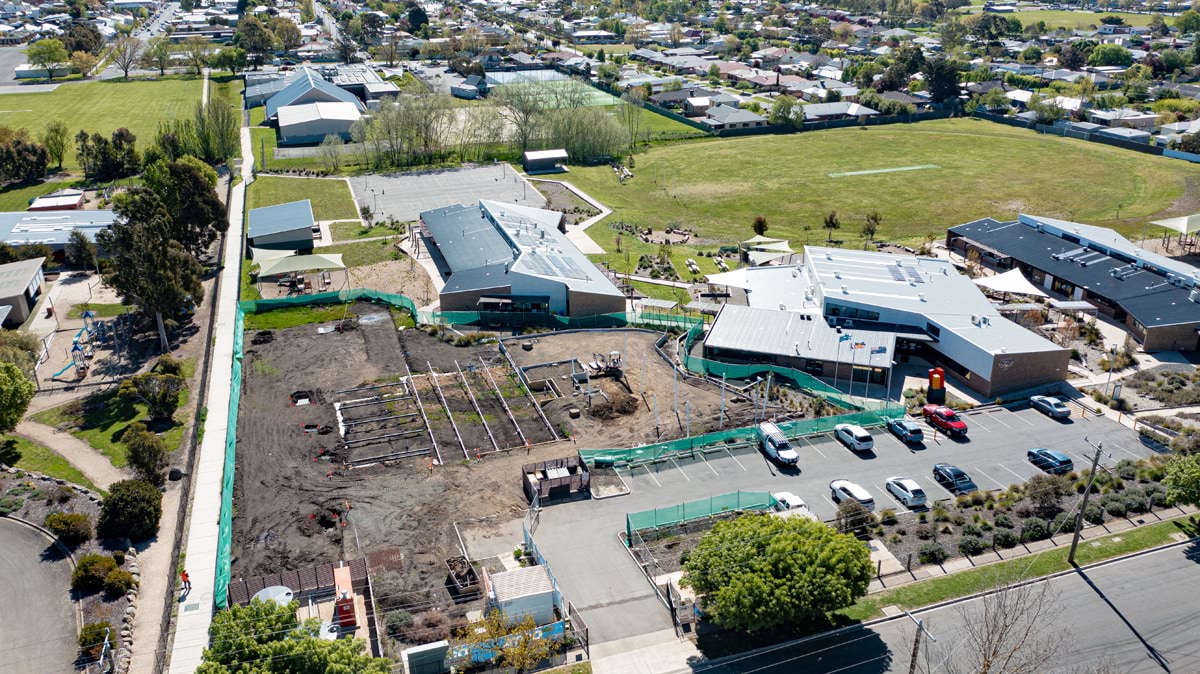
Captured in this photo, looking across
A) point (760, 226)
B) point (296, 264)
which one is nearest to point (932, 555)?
point (760, 226)

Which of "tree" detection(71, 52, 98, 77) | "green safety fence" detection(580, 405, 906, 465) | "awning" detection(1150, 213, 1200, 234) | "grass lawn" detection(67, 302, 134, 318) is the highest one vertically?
"tree" detection(71, 52, 98, 77)

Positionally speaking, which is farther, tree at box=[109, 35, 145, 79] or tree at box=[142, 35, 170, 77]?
tree at box=[142, 35, 170, 77]

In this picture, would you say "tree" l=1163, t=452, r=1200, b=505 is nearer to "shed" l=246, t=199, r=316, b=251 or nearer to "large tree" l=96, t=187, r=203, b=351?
"large tree" l=96, t=187, r=203, b=351

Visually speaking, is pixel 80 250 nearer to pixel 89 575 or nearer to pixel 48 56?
pixel 89 575

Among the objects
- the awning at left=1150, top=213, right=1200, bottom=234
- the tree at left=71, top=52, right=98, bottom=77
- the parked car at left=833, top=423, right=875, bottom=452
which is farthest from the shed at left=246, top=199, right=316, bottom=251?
the tree at left=71, top=52, right=98, bottom=77

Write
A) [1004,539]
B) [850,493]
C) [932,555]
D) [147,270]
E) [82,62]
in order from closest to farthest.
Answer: [932,555], [1004,539], [850,493], [147,270], [82,62]

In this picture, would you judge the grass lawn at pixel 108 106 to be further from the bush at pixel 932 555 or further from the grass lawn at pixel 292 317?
the bush at pixel 932 555
